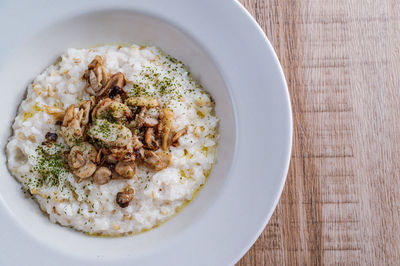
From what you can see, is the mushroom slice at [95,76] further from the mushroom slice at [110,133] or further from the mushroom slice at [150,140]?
the mushroom slice at [150,140]

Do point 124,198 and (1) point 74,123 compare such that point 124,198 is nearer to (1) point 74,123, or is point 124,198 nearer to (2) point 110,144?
(2) point 110,144

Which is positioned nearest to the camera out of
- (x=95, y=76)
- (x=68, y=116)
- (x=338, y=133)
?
(x=68, y=116)

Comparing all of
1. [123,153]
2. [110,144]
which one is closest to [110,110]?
[110,144]

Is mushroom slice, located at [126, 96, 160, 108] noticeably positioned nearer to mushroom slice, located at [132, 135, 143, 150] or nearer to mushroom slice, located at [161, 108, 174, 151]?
mushroom slice, located at [161, 108, 174, 151]

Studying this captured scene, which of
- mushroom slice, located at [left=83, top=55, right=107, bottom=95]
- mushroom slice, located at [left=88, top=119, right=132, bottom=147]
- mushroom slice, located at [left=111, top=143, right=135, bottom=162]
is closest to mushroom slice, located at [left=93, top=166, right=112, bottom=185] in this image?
mushroom slice, located at [left=111, top=143, right=135, bottom=162]

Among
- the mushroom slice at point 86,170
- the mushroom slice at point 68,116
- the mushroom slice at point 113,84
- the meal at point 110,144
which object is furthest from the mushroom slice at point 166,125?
the mushroom slice at point 68,116
